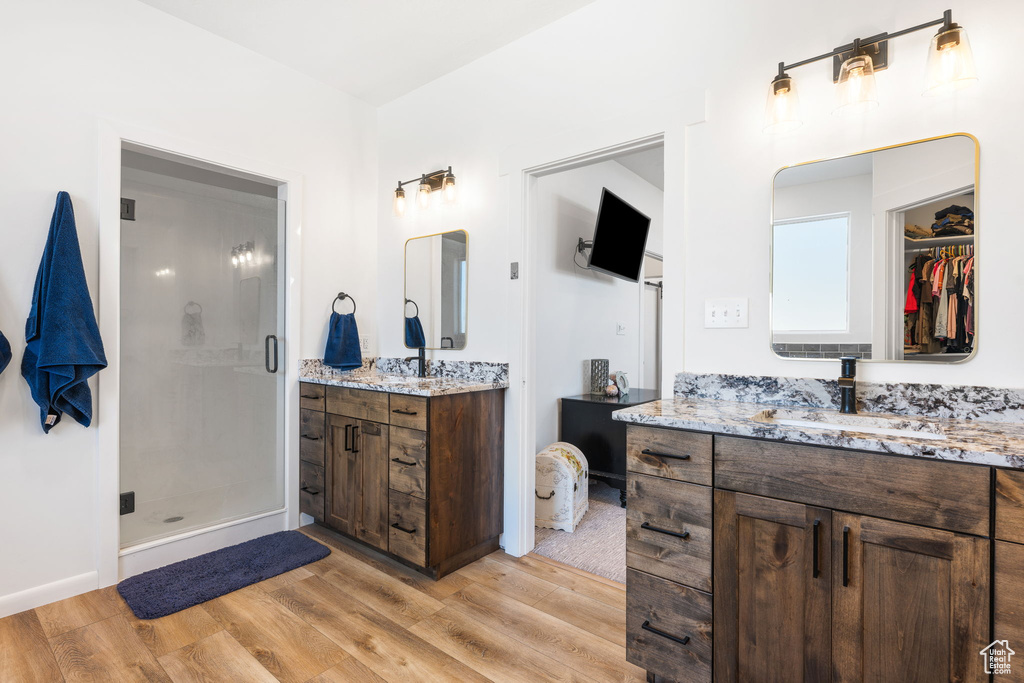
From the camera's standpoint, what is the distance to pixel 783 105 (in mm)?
1704

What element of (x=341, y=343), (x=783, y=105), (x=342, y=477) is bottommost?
(x=342, y=477)

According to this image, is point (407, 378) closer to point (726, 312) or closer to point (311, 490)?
point (311, 490)

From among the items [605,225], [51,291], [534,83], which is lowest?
[51,291]

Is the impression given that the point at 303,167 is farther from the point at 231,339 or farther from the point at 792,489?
the point at 792,489

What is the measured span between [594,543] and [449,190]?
214 centimetres

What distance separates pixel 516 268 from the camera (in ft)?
8.36

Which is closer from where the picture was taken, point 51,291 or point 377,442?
point 51,291

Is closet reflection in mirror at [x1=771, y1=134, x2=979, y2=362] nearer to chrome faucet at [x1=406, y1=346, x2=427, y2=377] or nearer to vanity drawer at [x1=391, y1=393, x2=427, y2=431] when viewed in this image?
vanity drawer at [x1=391, y1=393, x2=427, y2=431]

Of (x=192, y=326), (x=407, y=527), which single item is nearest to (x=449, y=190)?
(x=192, y=326)

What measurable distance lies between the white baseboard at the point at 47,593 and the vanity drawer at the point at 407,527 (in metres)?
1.30

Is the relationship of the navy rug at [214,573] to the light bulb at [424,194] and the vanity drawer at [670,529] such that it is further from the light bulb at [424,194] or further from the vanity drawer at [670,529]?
the light bulb at [424,194]

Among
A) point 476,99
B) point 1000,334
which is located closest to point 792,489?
point 1000,334

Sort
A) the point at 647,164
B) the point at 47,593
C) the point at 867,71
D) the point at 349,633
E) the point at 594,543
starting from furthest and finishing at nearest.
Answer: the point at 647,164 → the point at 594,543 → the point at 47,593 → the point at 349,633 → the point at 867,71

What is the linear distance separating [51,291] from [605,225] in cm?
306
